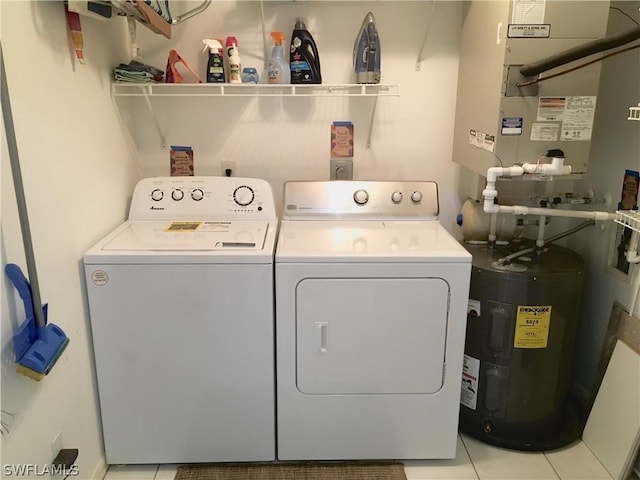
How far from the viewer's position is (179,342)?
6.21 feet

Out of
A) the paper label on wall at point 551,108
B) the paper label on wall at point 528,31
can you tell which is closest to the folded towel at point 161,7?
the paper label on wall at point 528,31

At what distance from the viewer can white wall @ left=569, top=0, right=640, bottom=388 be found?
2.06m

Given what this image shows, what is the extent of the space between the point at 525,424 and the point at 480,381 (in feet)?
0.85

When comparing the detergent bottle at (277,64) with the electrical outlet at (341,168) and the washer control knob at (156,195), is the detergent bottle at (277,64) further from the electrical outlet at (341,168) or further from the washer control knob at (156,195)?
the washer control knob at (156,195)

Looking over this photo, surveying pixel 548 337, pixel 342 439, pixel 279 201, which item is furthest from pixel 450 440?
pixel 279 201

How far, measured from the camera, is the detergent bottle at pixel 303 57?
222cm

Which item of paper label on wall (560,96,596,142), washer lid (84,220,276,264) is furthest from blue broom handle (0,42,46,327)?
paper label on wall (560,96,596,142)

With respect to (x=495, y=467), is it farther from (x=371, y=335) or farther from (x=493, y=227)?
(x=493, y=227)

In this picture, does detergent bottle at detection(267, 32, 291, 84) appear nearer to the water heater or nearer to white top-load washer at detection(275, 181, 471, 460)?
white top-load washer at detection(275, 181, 471, 460)

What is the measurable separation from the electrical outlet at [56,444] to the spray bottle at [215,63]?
1462 millimetres

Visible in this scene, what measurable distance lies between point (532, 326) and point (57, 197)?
1.73 meters

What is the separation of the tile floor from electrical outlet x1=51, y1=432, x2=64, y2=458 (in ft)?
1.35

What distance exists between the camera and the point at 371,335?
74.8 inches

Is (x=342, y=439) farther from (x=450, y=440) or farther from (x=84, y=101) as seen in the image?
(x=84, y=101)
